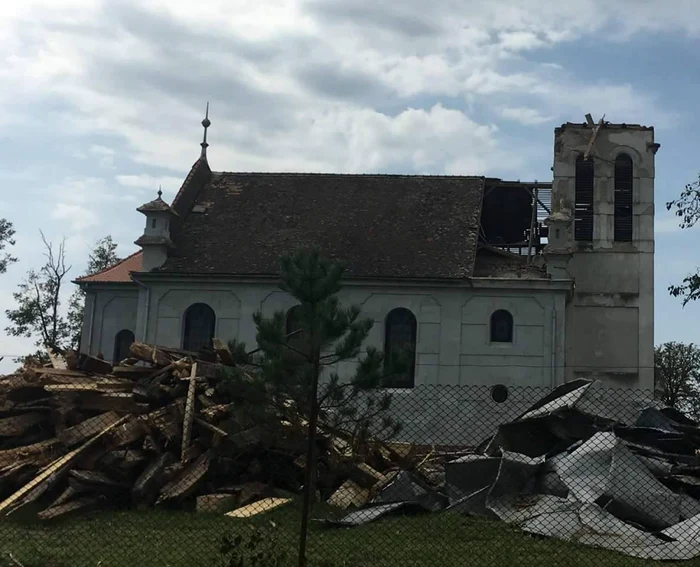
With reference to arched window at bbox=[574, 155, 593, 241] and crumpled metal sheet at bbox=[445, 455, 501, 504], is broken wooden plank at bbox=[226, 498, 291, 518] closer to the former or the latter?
crumpled metal sheet at bbox=[445, 455, 501, 504]

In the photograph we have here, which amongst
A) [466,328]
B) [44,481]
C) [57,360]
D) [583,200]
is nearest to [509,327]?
[466,328]

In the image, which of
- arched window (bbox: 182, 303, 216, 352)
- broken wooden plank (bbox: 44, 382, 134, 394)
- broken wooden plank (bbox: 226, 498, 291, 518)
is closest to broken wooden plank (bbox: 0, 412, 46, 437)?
broken wooden plank (bbox: 44, 382, 134, 394)

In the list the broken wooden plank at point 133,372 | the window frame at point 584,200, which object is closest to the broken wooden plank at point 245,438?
the broken wooden plank at point 133,372

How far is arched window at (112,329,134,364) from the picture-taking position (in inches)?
1273

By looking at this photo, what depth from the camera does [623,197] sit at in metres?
32.9

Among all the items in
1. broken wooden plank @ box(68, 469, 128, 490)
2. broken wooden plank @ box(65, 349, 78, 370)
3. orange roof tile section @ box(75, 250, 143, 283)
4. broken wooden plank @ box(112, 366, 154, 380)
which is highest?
orange roof tile section @ box(75, 250, 143, 283)

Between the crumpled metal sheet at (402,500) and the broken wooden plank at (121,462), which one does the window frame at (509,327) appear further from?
the broken wooden plank at (121,462)

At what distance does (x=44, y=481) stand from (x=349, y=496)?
4916mm

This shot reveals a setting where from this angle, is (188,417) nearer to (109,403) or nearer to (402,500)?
(109,403)

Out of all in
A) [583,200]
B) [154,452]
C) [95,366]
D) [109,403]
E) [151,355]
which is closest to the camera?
[154,452]

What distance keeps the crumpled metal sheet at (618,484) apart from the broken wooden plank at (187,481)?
5.73 meters

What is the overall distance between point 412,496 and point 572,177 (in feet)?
73.4

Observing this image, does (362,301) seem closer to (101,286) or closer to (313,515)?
(101,286)

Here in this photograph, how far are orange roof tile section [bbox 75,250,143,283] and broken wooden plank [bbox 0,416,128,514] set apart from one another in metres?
19.0
